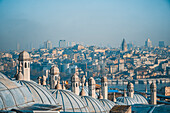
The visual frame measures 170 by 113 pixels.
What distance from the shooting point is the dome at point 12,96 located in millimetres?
3238

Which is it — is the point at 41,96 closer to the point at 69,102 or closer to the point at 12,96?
the point at 69,102

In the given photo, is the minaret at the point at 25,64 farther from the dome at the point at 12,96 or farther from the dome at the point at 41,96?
the dome at the point at 12,96

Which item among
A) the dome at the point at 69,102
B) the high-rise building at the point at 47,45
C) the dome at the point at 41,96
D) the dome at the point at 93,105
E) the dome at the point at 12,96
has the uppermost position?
the high-rise building at the point at 47,45


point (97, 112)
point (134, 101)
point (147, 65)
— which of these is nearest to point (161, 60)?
point (147, 65)

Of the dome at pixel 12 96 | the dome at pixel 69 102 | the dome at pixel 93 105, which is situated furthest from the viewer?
the dome at pixel 93 105

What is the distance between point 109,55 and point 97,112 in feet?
280

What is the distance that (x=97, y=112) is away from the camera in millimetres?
6445

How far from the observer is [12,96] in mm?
3314

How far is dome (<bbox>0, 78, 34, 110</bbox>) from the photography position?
3.24 meters

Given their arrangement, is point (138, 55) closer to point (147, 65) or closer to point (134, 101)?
point (147, 65)

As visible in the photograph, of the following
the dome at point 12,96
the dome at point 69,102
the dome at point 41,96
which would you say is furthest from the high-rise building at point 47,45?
the dome at point 12,96

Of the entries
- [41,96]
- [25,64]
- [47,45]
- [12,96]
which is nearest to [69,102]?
[41,96]

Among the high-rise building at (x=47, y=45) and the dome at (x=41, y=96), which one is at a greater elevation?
the high-rise building at (x=47, y=45)

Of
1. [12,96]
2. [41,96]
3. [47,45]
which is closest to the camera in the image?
[12,96]
